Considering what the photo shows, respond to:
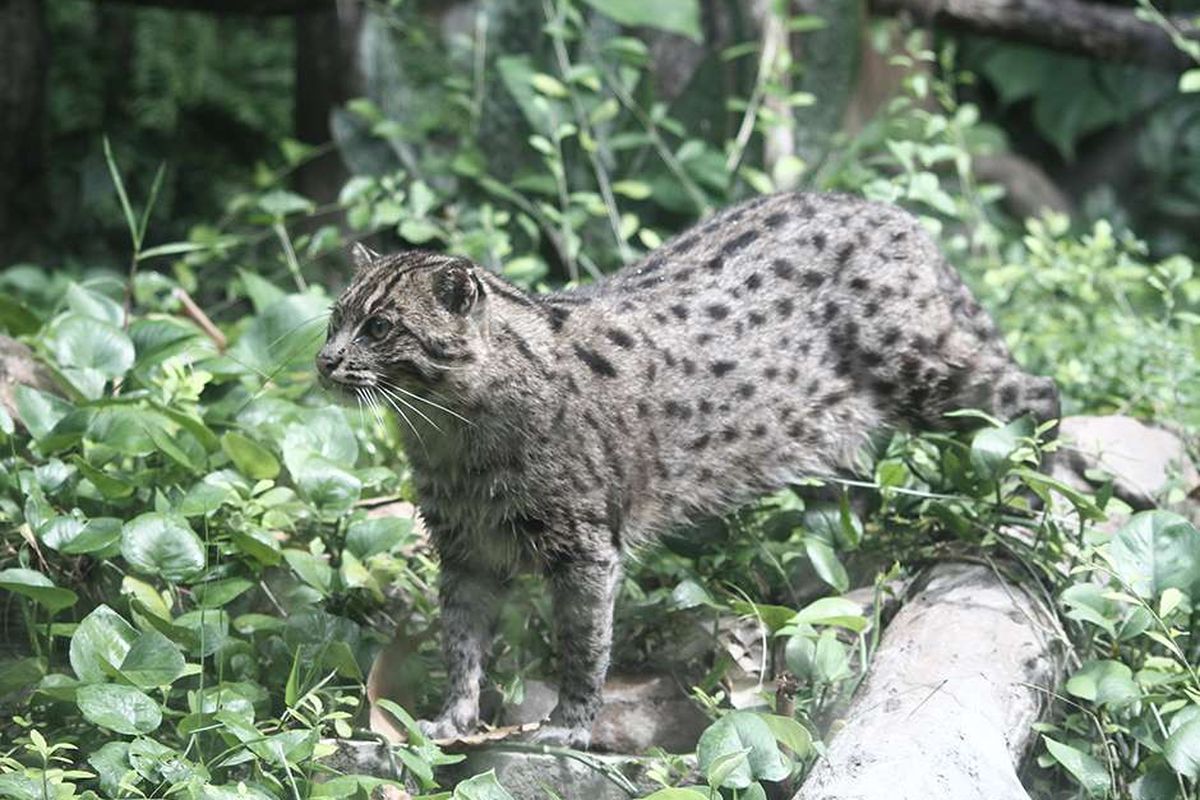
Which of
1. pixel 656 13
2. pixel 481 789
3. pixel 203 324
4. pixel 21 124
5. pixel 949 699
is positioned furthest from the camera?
pixel 21 124

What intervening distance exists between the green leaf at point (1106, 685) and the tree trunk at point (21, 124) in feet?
21.8

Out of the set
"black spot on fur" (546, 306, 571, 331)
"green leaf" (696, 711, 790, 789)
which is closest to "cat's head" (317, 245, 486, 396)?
"black spot on fur" (546, 306, 571, 331)

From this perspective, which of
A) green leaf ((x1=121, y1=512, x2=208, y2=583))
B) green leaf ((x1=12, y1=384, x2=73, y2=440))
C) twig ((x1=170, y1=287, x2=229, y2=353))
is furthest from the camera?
twig ((x1=170, y1=287, x2=229, y2=353))

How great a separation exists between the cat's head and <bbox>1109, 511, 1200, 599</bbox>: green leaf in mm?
2043

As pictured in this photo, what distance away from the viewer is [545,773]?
4.83 m

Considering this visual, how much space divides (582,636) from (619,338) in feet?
3.41

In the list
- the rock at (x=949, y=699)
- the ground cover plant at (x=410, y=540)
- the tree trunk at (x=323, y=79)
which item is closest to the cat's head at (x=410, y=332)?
the ground cover plant at (x=410, y=540)

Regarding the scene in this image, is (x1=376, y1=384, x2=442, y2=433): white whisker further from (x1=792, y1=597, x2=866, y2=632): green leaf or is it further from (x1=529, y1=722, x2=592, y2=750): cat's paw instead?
(x1=792, y1=597, x2=866, y2=632): green leaf

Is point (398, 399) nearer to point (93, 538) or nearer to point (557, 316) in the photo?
point (557, 316)

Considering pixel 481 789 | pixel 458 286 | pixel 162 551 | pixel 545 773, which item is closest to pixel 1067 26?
pixel 458 286

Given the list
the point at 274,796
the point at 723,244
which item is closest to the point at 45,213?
the point at 723,244

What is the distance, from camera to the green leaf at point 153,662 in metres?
4.52

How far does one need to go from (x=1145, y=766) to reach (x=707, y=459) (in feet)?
5.77

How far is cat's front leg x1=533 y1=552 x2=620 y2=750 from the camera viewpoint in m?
5.15
